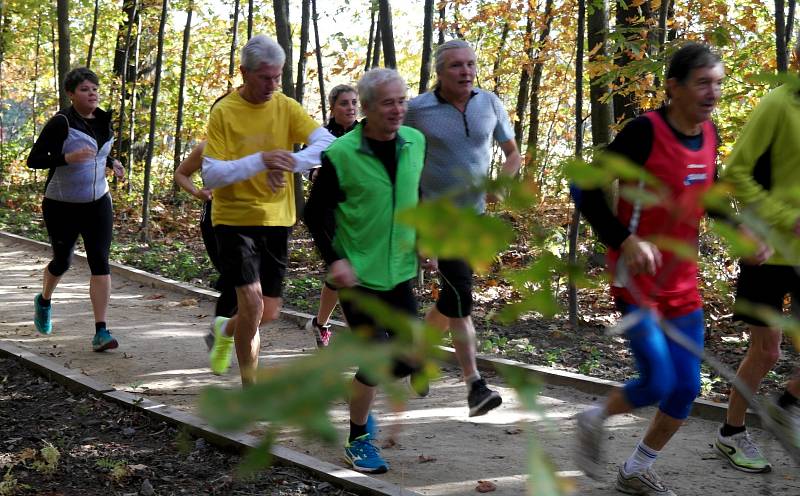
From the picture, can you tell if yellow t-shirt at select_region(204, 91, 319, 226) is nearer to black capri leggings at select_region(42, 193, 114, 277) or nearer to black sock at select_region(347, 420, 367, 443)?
black sock at select_region(347, 420, 367, 443)

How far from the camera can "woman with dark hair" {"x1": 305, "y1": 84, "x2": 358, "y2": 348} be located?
A: 828cm

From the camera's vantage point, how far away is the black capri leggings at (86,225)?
8.19 meters

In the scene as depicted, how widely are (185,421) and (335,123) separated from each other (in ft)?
11.5

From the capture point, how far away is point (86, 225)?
8234mm

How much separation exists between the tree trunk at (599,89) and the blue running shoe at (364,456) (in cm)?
515

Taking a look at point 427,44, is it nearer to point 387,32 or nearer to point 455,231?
point 387,32

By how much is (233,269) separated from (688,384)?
9.43ft

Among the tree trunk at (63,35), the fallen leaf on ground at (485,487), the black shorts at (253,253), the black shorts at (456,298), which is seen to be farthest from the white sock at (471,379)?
the tree trunk at (63,35)

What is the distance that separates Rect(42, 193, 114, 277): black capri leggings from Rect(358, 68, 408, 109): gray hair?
3.93 meters

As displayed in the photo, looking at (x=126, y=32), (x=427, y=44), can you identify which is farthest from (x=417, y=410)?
(x=126, y=32)

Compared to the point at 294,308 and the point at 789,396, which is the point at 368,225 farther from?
the point at 294,308

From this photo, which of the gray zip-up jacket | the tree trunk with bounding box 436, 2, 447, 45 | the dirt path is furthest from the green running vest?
the tree trunk with bounding box 436, 2, 447, 45

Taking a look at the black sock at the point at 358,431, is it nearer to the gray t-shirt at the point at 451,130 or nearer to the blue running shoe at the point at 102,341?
the gray t-shirt at the point at 451,130

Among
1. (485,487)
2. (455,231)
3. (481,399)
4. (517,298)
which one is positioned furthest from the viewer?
(481,399)
